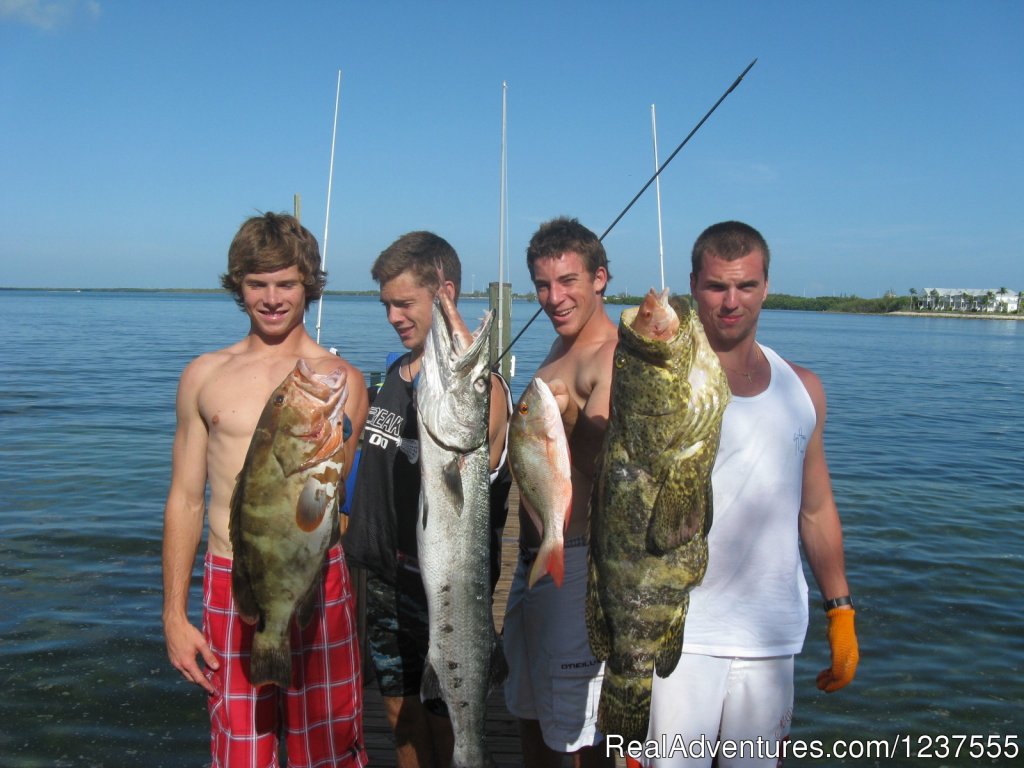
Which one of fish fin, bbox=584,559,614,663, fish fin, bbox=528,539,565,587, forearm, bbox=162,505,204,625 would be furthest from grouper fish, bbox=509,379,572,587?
forearm, bbox=162,505,204,625

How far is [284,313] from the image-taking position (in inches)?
142

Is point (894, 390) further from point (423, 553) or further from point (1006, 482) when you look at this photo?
point (423, 553)

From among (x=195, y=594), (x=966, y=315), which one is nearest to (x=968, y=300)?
(x=966, y=315)

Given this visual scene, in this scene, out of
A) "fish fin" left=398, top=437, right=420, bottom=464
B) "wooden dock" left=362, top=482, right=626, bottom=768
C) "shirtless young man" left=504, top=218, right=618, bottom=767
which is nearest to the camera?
"shirtless young man" left=504, top=218, right=618, bottom=767

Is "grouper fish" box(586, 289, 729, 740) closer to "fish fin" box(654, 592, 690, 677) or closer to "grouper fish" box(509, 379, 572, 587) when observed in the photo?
"fish fin" box(654, 592, 690, 677)

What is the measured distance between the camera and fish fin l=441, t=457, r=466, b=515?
3.12 meters

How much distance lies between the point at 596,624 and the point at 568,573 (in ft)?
2.25

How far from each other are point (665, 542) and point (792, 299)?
186m

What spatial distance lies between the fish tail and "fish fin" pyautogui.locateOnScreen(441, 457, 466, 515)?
900 millimetres

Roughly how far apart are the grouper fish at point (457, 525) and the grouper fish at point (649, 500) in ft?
1.67

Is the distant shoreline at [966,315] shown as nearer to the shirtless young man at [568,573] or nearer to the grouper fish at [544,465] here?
the shirtless young man at [568,573]

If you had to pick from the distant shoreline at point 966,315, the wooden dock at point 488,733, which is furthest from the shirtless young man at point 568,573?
the distant shoreline at point 966,315

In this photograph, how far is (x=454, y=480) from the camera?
3.14 meters

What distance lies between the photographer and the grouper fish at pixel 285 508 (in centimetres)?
293
